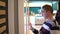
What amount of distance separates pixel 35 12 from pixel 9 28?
2.25 feet

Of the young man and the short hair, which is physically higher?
the short hair

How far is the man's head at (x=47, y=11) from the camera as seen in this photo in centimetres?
116

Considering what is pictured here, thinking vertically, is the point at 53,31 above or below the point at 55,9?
below

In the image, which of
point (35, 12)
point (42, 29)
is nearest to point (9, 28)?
point (42, 29)

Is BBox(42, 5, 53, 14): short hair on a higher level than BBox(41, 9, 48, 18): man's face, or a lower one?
higher

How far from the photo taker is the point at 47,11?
117 centimetres

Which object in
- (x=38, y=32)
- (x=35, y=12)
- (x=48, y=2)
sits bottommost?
(x=38, y=32)

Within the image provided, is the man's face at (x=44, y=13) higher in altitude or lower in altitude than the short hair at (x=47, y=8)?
lower

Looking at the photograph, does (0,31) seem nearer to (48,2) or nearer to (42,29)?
(42,29)

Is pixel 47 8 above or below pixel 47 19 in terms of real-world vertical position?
above

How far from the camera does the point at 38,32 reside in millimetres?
1235

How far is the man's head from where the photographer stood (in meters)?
1.16

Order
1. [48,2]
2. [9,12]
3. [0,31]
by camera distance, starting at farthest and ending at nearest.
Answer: [48,2], [9,12], [0,31]

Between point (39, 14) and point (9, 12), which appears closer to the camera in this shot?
point (9, 12)
